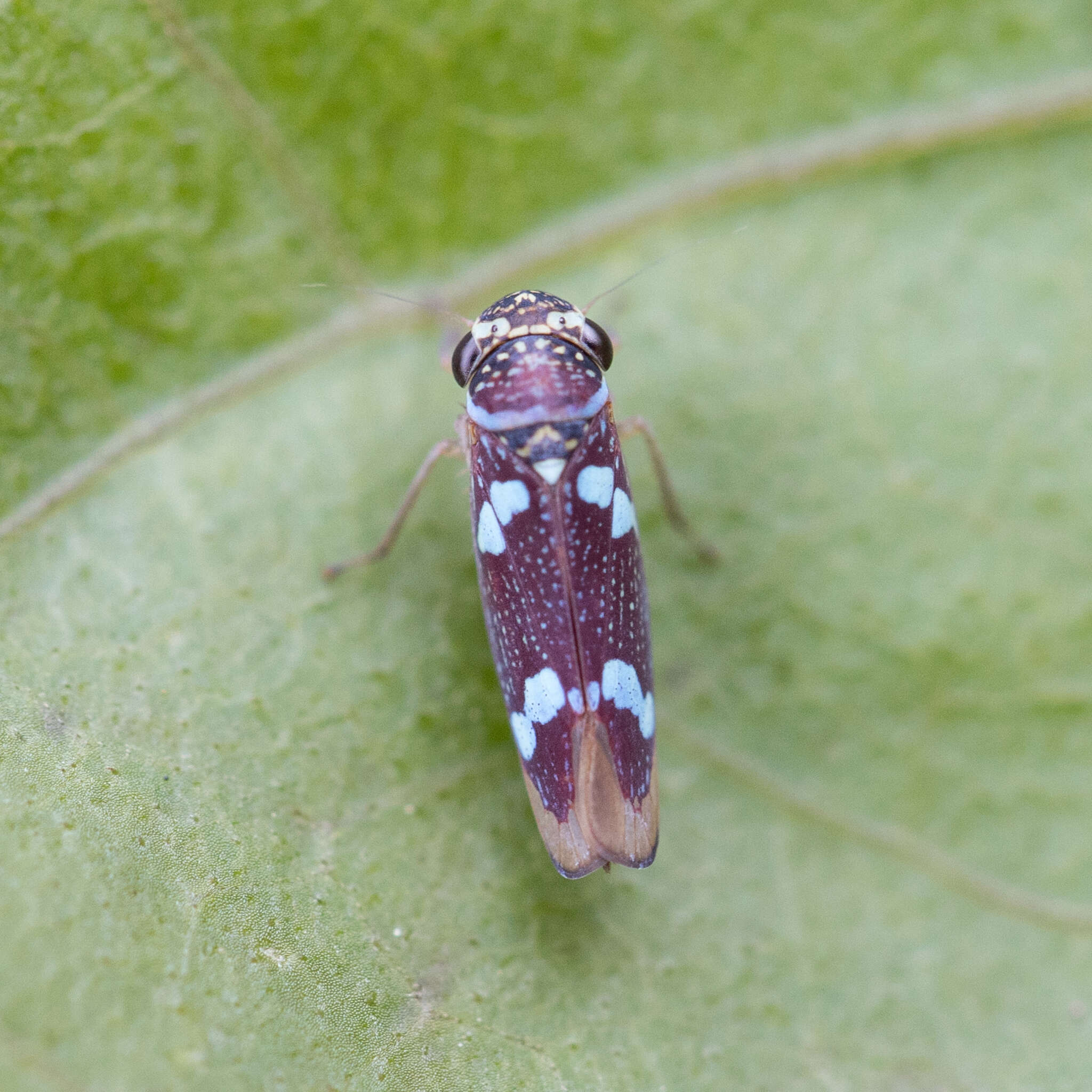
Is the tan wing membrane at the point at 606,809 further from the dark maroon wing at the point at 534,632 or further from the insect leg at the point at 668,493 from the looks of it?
the insect leg at the point at 668,493

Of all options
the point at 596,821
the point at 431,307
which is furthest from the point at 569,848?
the point at 431,307

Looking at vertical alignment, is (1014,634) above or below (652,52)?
below

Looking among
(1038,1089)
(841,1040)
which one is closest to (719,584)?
(841,1040)

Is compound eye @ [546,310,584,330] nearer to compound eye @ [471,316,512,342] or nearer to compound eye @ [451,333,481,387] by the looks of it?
compound eye @ [471,316,512,342]

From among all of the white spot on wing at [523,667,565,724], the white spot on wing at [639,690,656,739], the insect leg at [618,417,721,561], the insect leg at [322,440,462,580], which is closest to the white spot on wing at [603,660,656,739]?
the white spot on wing at [639,690,656,739]

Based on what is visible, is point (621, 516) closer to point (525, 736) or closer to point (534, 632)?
point (534, 632)

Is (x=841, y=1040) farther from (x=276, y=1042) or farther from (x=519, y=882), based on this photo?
(x=276, y=1042)
